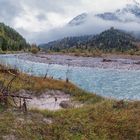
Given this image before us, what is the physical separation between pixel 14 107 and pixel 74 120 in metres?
2.86

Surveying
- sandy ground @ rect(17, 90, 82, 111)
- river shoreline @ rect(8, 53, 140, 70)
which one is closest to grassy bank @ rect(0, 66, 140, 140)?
sandy ground @ rect(17, 90, 82, 111)

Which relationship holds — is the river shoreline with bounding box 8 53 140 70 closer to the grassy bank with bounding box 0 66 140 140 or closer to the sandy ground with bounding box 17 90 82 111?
the sandy ground with bounding box 17 90 82 111

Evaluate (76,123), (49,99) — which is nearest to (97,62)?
(49,99)

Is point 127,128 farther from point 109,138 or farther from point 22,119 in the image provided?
point 22,119

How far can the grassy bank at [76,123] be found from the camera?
18.1m

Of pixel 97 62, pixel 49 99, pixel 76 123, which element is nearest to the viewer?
pixel 76 123

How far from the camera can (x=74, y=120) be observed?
19953 mm

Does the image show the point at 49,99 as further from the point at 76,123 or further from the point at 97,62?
the point at 97,62

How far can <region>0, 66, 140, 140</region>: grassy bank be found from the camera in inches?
712

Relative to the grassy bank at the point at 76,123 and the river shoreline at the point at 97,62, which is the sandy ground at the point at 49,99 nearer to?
the grassy bank at the point at 76,123

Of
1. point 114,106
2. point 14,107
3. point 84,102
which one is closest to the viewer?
point 14,107

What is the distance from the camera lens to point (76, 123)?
19.6 m

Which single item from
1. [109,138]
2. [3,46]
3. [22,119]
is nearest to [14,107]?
[22,119]

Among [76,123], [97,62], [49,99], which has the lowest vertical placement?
[97,62]
